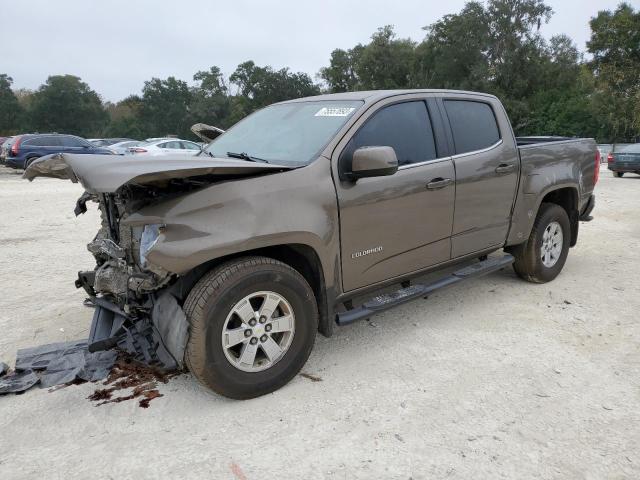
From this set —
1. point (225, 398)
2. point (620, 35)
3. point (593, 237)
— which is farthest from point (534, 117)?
point (225, 398)

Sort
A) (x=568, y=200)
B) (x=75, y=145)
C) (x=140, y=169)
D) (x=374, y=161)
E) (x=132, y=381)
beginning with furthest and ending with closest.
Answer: (x=75, y=145) < (x=568, y=200) < (x=132, y=381) < (x=374, y=161) < (x=140, y=169)

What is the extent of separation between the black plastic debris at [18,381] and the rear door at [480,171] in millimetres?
3231

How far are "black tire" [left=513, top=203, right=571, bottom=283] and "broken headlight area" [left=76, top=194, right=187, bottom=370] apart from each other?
354 cm

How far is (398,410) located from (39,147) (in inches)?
821

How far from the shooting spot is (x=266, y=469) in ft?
8.17

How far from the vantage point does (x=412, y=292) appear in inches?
150

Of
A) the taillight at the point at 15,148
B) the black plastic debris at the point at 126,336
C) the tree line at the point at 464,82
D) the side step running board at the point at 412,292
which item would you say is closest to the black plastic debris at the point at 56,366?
the black plastic debris at the point at 126,336

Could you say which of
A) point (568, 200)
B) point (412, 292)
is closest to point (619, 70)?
point (568, 200)

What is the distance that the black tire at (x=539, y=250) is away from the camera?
16.4 feet

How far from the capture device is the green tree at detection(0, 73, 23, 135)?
56875 mm

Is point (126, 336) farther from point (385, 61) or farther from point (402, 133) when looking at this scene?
point (385, 61)

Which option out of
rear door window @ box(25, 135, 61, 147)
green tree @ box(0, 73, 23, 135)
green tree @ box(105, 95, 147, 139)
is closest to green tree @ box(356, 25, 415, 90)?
green tree @ box(105, 95, 147, 139)

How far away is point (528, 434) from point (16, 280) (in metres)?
5.27

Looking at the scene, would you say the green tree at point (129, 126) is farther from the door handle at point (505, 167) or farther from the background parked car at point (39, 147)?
the door handle at point (505, 167)
